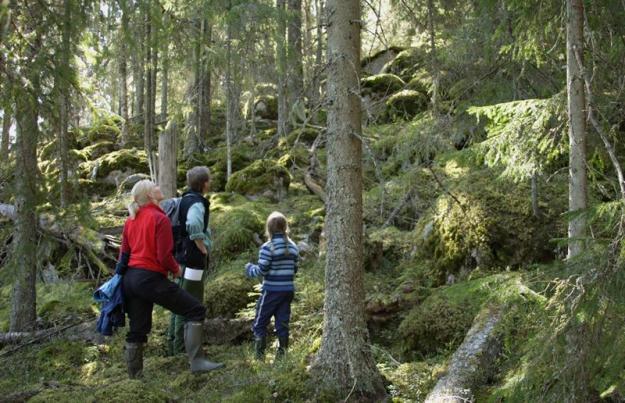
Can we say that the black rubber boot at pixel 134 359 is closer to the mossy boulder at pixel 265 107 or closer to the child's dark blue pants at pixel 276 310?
the child's dark blue pants at pixel 276 310

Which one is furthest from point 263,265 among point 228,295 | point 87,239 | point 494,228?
point 87,239

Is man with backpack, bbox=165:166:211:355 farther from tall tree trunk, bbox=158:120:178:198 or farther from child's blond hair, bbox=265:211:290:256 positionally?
tall tree trunk, bbox=158:120:178:198

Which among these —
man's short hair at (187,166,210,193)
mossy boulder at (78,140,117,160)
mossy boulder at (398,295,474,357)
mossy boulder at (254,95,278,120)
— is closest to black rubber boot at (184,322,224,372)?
man's short hair at (187,166,210,193)

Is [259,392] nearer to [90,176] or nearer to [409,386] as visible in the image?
[409,386]

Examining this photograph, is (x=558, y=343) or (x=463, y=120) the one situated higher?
(x=463, y=120)

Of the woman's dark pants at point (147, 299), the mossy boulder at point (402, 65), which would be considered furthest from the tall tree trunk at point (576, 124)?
the mossy boulder at point (402, 65)

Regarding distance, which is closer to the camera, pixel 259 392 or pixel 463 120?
pixel 259 392

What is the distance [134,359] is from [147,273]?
919mm

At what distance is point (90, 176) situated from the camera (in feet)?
46.4

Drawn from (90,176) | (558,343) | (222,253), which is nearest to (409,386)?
(558,343)

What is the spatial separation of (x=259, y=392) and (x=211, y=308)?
284cm

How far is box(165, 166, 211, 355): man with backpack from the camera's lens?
584 centimetres

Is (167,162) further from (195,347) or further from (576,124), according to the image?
(576,124)

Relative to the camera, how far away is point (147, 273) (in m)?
5.28
